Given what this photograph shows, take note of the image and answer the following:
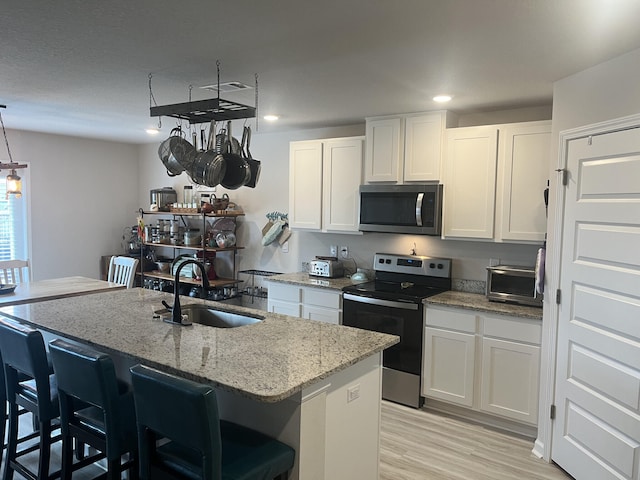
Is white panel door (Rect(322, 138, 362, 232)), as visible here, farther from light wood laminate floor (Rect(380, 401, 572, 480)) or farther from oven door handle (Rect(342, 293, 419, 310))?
light wood laminate floor (Rect(380, 401, 572, 480))

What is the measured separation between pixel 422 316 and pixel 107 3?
9.57ft

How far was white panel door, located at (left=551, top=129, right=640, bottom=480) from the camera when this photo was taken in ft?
7.87

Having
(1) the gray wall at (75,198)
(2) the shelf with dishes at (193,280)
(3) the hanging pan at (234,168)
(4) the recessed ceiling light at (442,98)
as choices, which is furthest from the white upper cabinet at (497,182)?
(1) the gray wall at (75,198)

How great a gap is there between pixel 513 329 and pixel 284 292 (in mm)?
2115

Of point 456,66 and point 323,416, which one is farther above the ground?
point 456,66

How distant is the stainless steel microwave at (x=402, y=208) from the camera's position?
3.83 metres

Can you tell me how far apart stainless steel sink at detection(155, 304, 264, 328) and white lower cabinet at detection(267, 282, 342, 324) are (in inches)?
54.7

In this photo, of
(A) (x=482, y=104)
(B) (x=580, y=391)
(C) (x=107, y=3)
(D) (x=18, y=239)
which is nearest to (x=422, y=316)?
(B) (x=580, y=391)

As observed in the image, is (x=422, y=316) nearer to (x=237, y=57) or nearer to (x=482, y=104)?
(x=482, y=104)

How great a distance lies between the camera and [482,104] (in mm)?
3619

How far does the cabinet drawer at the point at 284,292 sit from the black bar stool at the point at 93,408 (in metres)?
2.40

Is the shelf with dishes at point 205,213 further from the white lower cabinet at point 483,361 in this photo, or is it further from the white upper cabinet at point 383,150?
the white lower cabinet at point 483,361

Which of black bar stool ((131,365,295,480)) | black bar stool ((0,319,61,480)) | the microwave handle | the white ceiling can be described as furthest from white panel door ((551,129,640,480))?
black bar stool ((0,319,61,480))

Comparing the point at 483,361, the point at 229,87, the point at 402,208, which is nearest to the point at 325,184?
the point at 402,208
